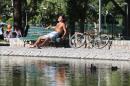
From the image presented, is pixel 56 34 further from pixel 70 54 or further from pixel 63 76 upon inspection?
pixel 63 76

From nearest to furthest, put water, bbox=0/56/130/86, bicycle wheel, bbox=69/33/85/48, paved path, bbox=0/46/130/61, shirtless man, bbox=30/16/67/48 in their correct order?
water, bbox=0/56/130/86
paved path, bbox=0/46/130/61
shirtless man, bbox=30/16/67/48
bicycle wheel, bbox=69/33/85/48

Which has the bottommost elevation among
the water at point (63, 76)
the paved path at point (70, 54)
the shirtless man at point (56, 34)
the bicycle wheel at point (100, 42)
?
the water at point (63, 76)

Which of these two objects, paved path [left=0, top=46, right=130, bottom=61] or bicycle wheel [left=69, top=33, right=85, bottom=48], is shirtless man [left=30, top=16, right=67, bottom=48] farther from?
paved path [left=0, top=46, right=130, bottom=61]

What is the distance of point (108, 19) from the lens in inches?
2977

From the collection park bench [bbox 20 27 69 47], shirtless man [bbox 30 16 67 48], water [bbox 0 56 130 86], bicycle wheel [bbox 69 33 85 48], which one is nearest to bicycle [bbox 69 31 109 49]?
bicycle wheel [bbox 69 33 85 48]

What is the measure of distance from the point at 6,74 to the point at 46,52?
9.19 metres

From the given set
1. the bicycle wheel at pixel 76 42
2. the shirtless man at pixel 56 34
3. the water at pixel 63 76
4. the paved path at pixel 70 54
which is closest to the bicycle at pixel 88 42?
the bicycle wheel at pixel 76 42

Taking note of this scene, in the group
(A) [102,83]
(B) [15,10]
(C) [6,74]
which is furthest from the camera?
(B) [15,10]

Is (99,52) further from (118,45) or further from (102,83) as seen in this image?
(102,83)

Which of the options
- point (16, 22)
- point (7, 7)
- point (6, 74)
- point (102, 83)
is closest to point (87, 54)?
point (6, 74)

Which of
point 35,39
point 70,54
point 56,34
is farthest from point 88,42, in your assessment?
point 70,54

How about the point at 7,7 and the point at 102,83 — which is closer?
the point at 102,83

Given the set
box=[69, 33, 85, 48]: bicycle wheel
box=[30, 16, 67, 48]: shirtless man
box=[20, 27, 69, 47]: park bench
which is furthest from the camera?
box=[69, 33, 85, 48]: bicycle wheel

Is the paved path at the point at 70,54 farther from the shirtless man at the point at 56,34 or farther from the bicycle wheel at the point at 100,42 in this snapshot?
the bicycle wheel at the point at 100,42
